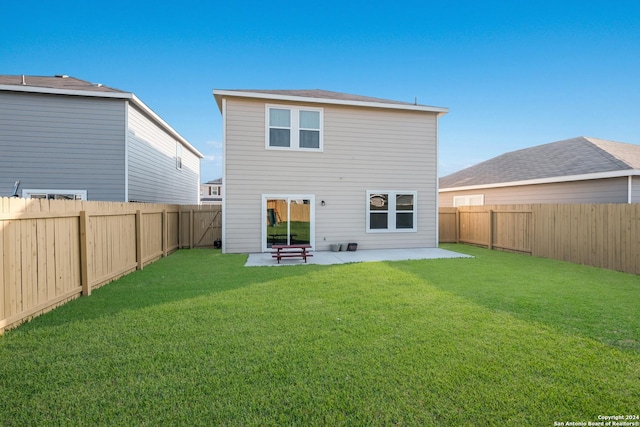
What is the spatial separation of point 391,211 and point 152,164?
10.6 m

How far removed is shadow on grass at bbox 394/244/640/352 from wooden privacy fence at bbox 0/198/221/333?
6769 mm

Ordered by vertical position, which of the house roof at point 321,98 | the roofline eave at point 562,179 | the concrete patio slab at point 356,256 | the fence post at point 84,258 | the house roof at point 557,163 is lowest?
the concrete patio slab at point 356,256

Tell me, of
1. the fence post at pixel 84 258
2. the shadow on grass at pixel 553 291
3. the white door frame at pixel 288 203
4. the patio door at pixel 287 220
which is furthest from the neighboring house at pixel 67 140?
the shadow on grass at pixel 553 291

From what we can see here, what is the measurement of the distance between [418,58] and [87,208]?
1576 centimetres

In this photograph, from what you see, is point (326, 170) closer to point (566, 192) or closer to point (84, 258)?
point (84, 258)

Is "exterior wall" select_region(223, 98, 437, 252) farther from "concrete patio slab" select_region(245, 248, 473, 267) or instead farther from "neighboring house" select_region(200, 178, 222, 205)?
"neighboring house" select_region(200, 178, 222, 205)

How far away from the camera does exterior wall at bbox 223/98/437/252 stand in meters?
10.8

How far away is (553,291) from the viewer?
19.1ft

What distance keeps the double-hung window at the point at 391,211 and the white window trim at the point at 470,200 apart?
7723 millimetres

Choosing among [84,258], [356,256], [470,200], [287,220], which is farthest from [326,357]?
[470,200]

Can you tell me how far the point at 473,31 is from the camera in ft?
45.4

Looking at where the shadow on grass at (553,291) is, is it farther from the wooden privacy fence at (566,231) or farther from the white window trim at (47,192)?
the white window trim at (47,192)

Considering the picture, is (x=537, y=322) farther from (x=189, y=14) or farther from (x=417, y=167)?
(x=189, y=14)

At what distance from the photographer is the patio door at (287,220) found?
11.0 m
